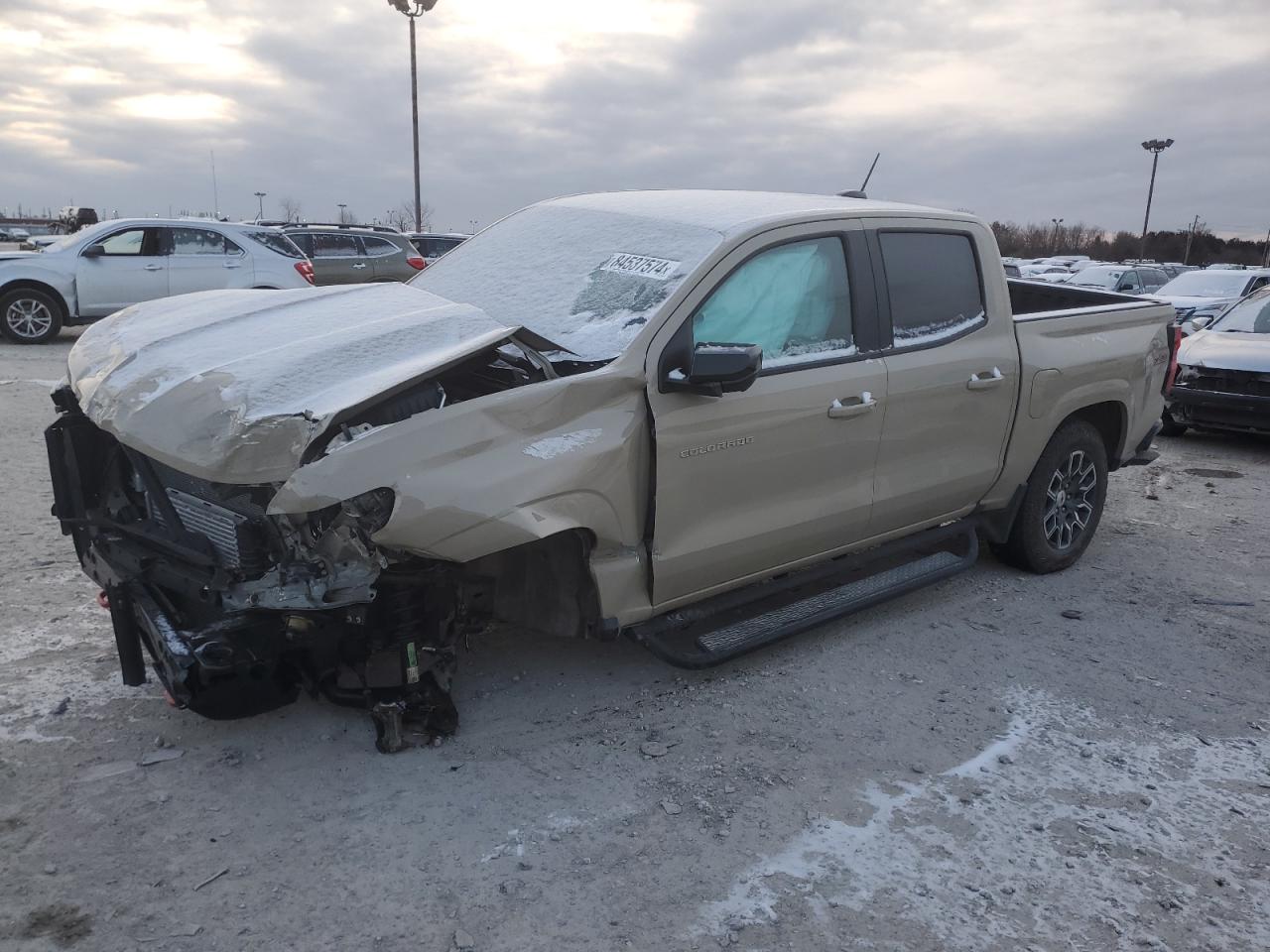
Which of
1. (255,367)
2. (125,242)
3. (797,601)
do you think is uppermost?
(125,242)

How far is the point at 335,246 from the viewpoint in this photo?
17.6 metres

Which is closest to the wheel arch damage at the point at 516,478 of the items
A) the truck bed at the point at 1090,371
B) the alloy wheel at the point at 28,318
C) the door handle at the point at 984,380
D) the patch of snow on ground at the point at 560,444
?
the patch of snow on ground at the point at 560,444

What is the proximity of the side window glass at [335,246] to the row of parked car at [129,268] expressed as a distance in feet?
12.0

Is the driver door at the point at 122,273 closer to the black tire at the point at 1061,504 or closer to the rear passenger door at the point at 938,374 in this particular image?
the rear passenger door at the point at 938,374

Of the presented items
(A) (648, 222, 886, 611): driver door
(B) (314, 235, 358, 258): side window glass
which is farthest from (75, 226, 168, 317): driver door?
(A) (648, 222, 886, 611): driver door

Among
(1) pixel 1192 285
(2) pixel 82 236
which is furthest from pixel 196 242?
(1) pixel 1192 285

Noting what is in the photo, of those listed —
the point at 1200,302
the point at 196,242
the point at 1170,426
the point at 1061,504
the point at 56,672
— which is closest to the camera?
the point at 56,672

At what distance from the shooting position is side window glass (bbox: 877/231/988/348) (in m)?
4.28

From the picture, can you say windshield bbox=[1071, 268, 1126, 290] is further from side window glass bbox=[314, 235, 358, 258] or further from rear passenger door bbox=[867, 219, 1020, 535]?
rear passenger door bbox=[867, 219, 1020, 535]

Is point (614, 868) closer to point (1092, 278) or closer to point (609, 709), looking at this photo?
point (609, 709)

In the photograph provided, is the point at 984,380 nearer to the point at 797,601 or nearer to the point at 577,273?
the point at 797,601

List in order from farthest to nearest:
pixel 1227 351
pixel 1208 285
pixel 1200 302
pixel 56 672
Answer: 1. pixel 1208 285
2. pixel 1200 302
3. pixel 1227 351
4. pixel 56 672

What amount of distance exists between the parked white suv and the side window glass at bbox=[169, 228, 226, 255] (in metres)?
0.01

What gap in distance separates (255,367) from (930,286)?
9.63 ft
